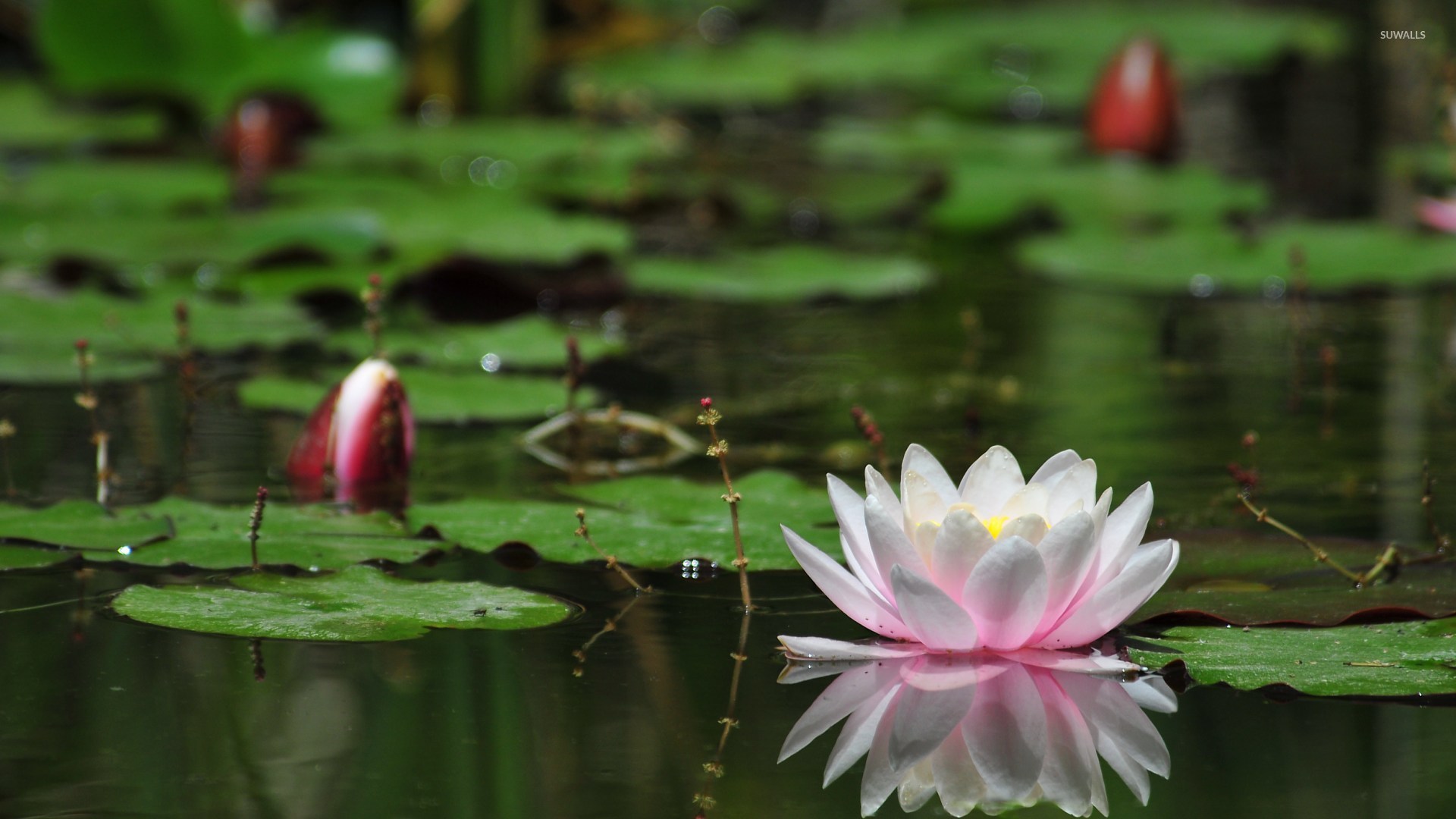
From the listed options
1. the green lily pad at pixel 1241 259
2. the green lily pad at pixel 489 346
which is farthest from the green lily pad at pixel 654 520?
the green lily pad at pixel 1241 259

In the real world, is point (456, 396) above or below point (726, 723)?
above

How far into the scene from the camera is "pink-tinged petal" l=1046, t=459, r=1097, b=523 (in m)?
1.25

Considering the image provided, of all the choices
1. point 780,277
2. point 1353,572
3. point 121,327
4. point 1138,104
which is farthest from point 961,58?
point 1353,572

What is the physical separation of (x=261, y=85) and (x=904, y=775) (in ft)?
12.3

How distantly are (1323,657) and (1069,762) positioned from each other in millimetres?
247

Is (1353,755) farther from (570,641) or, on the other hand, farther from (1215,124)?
(1215,124)

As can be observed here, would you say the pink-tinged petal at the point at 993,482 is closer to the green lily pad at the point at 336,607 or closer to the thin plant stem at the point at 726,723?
the thin plant stem at the point at 726,723

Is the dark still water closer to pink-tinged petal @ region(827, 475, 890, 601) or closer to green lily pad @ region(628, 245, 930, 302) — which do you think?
pink-tinged petal @ region(827, 475, 890, 601)

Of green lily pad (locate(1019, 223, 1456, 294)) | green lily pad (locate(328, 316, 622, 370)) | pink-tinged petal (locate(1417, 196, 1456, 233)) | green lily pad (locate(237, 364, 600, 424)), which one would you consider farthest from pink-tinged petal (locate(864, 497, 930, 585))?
pink-tinged petal (locate(1417, 196, 1456, 233))

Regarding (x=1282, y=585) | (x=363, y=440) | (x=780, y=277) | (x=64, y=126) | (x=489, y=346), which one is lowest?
(x=1282, y=585)

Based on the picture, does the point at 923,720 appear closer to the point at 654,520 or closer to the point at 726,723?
the point at 726,723

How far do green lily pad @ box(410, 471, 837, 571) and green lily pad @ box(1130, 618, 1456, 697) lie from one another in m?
0.37

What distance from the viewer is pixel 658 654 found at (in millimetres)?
1275

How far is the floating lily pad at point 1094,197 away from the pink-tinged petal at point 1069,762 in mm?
2106
